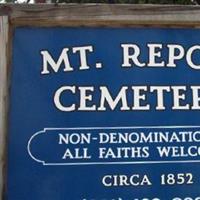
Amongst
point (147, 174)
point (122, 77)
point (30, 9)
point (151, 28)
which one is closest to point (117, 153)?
point (147, 174)

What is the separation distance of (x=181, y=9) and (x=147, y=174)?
2.45 ft

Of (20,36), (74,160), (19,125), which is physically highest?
(20,36)

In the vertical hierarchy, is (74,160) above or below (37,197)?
above

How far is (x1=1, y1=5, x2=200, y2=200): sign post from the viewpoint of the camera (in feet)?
7.68

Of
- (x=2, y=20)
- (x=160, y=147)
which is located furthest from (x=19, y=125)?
(x=160, y=147)

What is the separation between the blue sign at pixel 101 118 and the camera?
234cm

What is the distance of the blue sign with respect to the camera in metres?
2.34

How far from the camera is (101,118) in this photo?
93.0 inches

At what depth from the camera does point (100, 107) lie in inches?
92.9

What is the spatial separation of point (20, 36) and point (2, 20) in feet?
0.35

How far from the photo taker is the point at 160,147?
7.79 ft

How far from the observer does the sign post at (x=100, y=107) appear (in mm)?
2342

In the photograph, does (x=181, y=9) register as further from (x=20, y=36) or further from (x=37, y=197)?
(x=37, y=197)

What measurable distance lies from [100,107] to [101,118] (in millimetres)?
47
